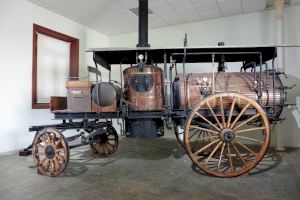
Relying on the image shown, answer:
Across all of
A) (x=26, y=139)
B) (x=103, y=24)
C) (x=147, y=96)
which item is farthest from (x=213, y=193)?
(x=103, y=24)

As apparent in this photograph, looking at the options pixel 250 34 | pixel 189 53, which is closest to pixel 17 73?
pixel 189 53

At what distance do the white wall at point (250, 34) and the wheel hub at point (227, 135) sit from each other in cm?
312

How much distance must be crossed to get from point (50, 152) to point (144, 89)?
5.25 feet

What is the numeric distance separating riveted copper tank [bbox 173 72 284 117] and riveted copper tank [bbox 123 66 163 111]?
1.14 ft

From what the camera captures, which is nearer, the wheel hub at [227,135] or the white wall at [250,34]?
the wheel hub at [227,135]

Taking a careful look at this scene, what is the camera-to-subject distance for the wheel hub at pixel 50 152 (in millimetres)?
3557

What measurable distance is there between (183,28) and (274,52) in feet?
12.5

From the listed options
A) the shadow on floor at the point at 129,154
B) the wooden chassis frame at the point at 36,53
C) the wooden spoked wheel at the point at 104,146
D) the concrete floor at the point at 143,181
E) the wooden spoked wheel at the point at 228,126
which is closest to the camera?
the concrete floor at the point at 143,181

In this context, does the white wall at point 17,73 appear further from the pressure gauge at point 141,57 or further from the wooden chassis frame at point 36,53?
the pressure gauge at point 141,57

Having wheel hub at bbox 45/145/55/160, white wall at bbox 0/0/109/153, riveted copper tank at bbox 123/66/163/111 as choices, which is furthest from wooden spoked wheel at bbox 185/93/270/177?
white wall at bbox 0/0/109/153

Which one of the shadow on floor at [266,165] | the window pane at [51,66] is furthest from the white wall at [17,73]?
the shadow on floor at [266,165]

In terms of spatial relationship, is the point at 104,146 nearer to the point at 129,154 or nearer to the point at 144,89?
the point at 129,154

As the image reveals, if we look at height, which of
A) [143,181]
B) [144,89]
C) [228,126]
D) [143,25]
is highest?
[143,25]

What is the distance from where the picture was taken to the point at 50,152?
11.7 ft
